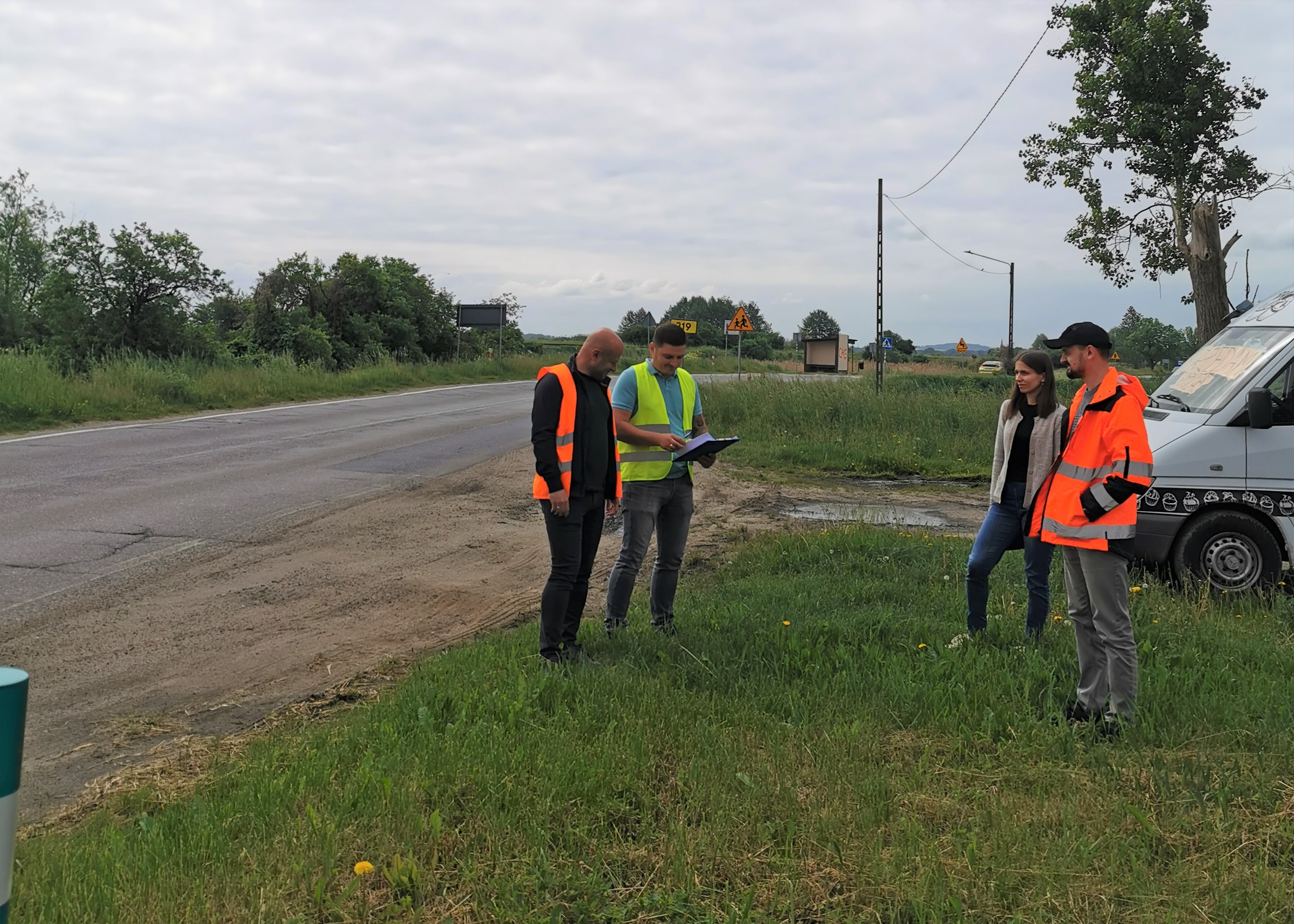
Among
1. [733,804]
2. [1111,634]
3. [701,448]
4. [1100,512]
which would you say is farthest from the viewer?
[701,448]

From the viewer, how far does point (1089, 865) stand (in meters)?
3.34

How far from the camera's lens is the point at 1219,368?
8125mm

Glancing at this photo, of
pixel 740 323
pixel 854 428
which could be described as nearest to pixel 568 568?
pixel 854 428

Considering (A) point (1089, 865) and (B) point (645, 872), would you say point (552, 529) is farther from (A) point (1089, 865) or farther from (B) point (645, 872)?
(A) point (1089, 865)

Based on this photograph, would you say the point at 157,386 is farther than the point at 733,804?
Yes

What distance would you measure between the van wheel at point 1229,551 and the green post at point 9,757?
7.57 metres

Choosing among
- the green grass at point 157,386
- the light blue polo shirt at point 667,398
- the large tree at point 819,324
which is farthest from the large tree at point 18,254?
the large tree at point 819,324

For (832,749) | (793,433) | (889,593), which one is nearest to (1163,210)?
(793,433)

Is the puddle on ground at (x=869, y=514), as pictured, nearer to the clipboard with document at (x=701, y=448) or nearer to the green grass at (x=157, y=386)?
the clipboard with document at (x=701, y=448)

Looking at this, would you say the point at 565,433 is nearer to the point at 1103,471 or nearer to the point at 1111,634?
the point at 1103,471

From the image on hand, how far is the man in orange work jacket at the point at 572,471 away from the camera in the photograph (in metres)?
5.34

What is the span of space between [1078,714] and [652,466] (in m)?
2.61

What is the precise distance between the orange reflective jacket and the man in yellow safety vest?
2001 millimetres

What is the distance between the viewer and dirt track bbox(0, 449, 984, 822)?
4871 mm
